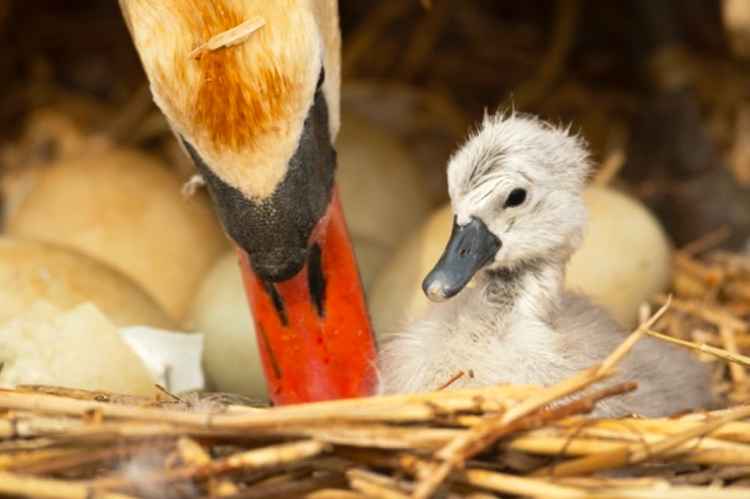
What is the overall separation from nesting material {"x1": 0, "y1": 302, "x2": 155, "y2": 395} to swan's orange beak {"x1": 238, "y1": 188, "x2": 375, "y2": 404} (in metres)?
0.24

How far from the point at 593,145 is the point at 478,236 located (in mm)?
1516

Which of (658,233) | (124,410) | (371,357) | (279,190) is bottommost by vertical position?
(124,410)

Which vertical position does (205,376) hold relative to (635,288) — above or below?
below

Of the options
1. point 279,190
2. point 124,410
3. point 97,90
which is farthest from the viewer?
point 97,90

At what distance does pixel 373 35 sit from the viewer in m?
3.15

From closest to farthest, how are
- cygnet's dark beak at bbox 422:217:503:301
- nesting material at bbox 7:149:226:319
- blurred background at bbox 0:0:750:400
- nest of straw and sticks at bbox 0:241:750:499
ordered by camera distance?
nest of straw and sticks at bbox 0:241:750:499, cygnet's dark beak at bbox 422:217:503:301, blurred background at bbox 0:0:750:400, nesting material at bbox 7:149:226:319

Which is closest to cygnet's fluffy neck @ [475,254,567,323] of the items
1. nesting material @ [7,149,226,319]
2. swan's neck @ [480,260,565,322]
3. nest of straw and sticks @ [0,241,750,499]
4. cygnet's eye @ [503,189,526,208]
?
swan's neck @ [480,260,565,322]

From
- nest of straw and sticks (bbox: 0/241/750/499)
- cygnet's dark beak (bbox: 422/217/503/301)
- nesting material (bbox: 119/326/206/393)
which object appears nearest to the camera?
nest of straw and sticks (bbox: 0/241/750/499)

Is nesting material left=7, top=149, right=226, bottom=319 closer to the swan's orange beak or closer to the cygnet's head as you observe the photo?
the swan's orange beak

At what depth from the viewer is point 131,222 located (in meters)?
2.39

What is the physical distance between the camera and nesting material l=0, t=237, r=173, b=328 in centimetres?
199

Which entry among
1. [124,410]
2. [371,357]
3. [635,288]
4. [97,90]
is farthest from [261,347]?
[97,90]

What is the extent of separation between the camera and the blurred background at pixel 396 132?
2191mm

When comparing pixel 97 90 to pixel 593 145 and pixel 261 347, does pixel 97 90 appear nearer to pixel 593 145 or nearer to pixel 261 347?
pixel 593 145
